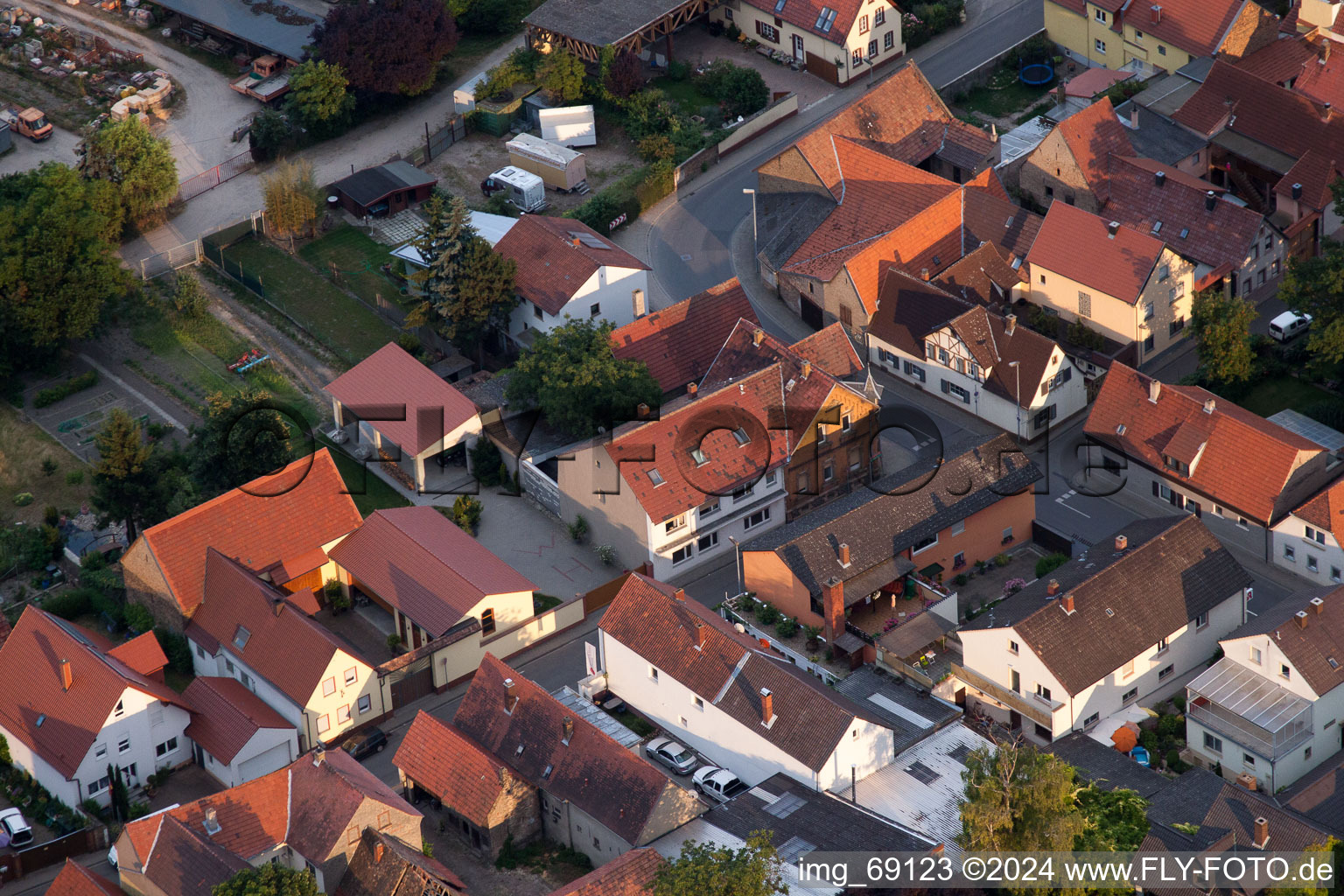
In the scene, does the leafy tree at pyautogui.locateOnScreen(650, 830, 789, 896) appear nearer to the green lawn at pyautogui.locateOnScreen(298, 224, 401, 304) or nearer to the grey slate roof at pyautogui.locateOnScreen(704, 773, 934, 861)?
the grey slate roof at pyautogui.locateOnScreen(704, 773, 934, 861)

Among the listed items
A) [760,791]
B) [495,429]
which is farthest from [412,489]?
[760,791]

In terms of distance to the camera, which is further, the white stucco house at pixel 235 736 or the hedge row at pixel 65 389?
the hedge row at pixel 65 389

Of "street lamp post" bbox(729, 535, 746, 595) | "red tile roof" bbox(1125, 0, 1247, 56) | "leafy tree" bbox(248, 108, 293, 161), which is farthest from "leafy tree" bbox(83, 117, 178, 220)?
"red tile roof" bbox(1125, 0, 1247, 56)

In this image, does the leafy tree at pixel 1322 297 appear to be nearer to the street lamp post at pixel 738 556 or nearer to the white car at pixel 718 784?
the street lamp post at pixel 738 556

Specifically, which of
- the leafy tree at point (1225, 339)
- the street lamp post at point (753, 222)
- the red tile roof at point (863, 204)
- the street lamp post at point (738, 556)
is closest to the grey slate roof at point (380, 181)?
the street lamp post at point (753, 222)

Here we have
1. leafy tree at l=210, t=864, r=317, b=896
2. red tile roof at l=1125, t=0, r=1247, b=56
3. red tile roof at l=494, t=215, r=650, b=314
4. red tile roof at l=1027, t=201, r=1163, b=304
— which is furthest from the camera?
red tile roof at l=1125, t=0, r=1247, b=56

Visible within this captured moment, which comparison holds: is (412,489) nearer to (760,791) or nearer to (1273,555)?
(760,791)

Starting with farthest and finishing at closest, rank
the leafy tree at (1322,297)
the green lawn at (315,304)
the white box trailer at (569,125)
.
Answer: the white box trailer at (569,125), the green lawn at (315,304), the leafy tree at (1322,297)

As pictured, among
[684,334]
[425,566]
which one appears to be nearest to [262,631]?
[425,566]
